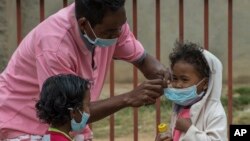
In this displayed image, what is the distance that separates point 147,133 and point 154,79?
609 centimetres

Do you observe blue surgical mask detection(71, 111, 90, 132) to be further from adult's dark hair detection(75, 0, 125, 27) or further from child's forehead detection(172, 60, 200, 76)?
child's forehead detection(172, 60, 200, 76)

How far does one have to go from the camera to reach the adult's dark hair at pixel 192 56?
497 centimetres

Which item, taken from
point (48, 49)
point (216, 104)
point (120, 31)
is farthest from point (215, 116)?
point (48, 49)

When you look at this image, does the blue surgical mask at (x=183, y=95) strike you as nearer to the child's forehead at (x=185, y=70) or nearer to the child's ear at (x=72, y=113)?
the child's forehead at (x=185, y=70)

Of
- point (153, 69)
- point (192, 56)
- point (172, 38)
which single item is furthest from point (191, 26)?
point (153, 69)

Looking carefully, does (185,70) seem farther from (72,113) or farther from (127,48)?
(72,113)

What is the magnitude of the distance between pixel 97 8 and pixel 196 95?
2.96 ft

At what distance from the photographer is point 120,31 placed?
447cm

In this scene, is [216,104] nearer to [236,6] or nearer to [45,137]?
[45,137]

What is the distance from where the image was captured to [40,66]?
14.1ft

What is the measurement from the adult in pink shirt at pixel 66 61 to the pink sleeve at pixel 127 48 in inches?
7.5

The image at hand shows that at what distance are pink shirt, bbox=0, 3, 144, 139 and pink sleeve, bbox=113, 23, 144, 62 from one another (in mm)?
122

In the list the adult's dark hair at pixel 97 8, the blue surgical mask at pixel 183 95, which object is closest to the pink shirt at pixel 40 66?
the adult's dark hair at pixel 97 8

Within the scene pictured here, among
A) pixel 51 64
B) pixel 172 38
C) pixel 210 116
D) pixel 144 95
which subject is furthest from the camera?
pixel 172 38
